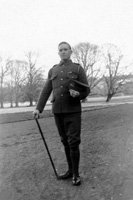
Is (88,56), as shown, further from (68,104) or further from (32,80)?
(68,104)

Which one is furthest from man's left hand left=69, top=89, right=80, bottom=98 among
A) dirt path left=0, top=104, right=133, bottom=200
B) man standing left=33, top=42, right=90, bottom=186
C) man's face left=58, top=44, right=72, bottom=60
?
dirt path left=0, top=104, right=133, bottom=200

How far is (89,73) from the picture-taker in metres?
43.8

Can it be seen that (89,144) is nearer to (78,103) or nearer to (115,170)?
(115,170)

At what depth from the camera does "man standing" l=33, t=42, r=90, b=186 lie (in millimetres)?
3477

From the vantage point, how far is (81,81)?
3.59 meters

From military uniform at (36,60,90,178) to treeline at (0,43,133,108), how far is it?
3904cm

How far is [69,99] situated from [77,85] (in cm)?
25

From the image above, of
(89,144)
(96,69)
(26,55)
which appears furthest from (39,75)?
(89,144)

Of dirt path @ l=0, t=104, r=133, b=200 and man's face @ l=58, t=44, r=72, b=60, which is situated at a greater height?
man's face @ l=58, t=44, r=72, b=60

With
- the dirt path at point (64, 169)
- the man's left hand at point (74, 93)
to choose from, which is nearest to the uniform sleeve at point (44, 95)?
the man's left hand at point (74, 93)

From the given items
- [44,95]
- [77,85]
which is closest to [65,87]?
[77,85]

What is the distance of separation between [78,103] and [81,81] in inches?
14.0

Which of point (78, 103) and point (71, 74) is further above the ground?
point (71, 74)

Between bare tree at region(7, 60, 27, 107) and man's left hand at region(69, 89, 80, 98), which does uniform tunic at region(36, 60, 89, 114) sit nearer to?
man's left hand at region(69, 89, 80, 98)
